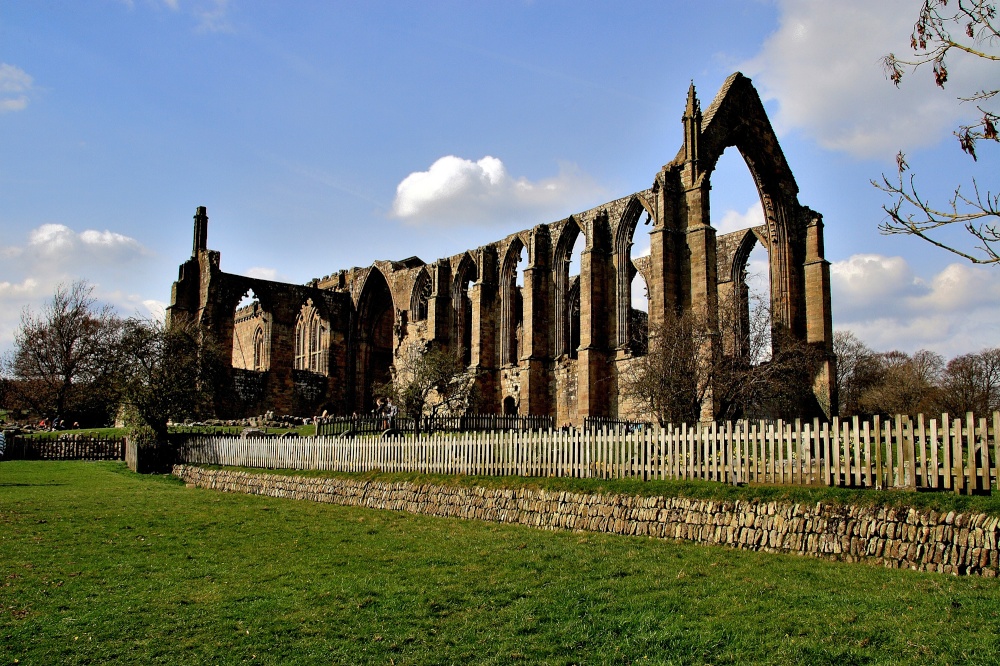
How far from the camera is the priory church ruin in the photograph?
29781 millimetres

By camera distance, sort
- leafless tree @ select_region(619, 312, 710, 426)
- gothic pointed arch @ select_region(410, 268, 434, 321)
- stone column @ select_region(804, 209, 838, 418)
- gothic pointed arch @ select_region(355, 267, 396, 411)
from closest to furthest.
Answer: leafless tree @ select_region(619, 312, 710, 426) < stone column @ select_region(804, 209, 838, 418) < gothic pointed arch @ select_region(410, 268, 434, 321) < gothic pointed arch @ select_region(355, 267, 396, 411)

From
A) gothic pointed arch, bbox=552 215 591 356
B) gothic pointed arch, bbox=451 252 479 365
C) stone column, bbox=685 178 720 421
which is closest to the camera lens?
stone column, bbox=685 178 720 421

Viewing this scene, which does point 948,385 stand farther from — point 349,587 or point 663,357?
point 349,587

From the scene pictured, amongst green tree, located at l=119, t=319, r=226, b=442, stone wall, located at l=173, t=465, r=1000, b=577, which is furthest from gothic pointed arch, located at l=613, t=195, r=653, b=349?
stone wall, located at l=173, t=465, r=1000, b=577

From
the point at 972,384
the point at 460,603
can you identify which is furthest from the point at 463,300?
the point at 460,603

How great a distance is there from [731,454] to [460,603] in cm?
520

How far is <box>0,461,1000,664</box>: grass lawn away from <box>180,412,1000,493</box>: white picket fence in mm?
1588

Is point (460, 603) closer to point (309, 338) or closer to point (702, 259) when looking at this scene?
point (702, 259)

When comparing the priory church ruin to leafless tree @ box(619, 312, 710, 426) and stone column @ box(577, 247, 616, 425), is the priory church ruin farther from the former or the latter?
leafless tree @ box(619, 312, 710, 426)

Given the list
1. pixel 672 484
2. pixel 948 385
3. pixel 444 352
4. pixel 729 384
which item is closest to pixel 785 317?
pixel 729 384

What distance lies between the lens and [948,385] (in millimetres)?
44000

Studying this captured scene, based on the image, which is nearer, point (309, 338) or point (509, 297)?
point (509, 297)

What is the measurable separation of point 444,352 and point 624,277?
9820 mm

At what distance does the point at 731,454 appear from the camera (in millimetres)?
11117
